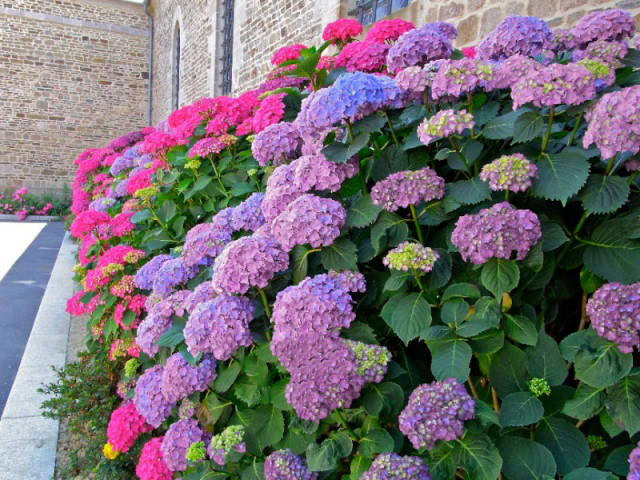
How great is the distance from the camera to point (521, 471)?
3.64ft

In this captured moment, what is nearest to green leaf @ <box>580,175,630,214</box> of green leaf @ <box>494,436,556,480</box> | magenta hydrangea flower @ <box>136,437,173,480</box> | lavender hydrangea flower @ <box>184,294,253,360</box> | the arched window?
green leaf @ <box>494,436,556,480</box>

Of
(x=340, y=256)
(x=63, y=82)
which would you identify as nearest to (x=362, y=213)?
(x=340, y=256)

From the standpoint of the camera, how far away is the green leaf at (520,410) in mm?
1099

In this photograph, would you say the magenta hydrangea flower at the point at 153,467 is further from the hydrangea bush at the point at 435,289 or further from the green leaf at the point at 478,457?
the green leaf at the point at 478,457

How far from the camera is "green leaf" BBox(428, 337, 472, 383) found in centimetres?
116

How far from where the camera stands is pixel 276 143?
2.07 m

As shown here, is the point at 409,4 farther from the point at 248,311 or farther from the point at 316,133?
the point at 248,311

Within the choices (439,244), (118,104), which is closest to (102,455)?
(439,244)

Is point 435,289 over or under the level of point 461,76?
under

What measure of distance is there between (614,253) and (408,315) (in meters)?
0.53

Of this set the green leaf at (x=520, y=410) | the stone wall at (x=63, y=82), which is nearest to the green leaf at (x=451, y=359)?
the green leaf at (x=520, y=410)

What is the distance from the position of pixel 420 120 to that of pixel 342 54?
134cm

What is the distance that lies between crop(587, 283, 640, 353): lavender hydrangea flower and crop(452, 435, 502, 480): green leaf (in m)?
0.35

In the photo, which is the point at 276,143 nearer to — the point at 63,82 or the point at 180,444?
the point at 180,444
